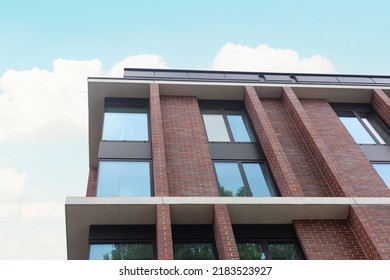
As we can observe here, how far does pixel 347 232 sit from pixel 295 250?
156 centimetres

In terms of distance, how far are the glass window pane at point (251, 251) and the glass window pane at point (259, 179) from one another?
201 cm

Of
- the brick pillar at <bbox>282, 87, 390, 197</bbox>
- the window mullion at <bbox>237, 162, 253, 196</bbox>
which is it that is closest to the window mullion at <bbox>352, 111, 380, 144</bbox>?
the brick pillar at <bbox>282, 87, 390, 197</bbox>

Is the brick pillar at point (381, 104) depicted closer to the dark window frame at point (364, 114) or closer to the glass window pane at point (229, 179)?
the dark window frame at point (364, 114)

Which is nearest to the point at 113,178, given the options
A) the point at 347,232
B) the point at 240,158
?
the point at 240,158

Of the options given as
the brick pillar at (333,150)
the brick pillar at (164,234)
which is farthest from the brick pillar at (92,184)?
the brick pillar at (333,150)

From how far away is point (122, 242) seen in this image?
10102mm

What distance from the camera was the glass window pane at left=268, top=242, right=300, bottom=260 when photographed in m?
10.1

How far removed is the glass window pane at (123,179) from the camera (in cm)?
1127

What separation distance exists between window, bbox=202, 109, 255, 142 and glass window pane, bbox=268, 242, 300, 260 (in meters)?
4.67

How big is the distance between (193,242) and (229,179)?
9.35ft

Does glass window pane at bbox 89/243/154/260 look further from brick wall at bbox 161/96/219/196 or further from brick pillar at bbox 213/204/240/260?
brick wall at bbox 161/96/219/196
